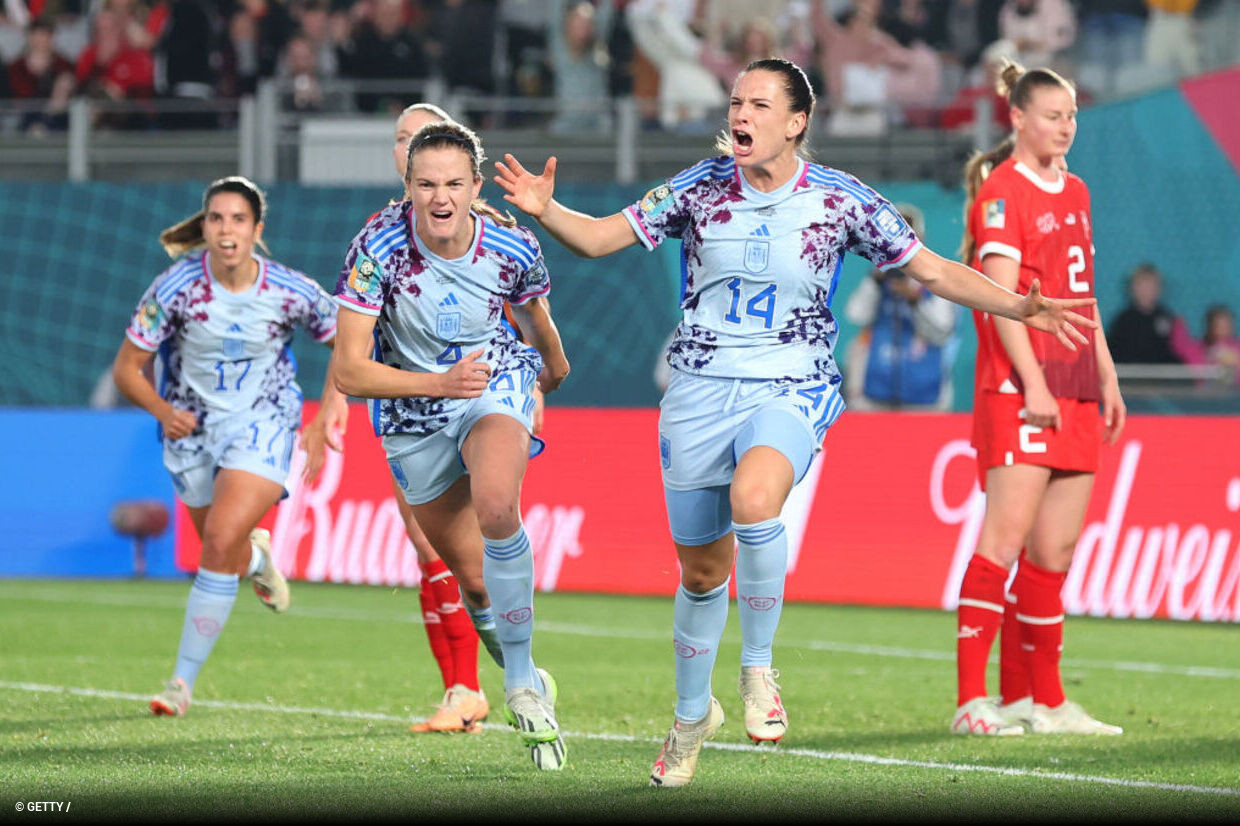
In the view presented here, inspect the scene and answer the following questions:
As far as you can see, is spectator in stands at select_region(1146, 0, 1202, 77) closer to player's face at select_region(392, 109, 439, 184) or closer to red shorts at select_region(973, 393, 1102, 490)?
red shorts at select_region(973, 393, 1102, 490)

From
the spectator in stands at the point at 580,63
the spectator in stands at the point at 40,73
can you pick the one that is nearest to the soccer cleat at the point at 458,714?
the spectator in stands at the point at 580,63

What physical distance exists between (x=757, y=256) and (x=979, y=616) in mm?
2339

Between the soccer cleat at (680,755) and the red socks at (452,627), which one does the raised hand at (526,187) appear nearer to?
the soccer cleat at (680,755)

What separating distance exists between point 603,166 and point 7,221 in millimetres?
6073

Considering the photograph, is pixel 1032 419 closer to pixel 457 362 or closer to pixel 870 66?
pixel 457 362

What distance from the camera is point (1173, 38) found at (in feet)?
56.5

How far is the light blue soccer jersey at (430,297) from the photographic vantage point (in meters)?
6.92

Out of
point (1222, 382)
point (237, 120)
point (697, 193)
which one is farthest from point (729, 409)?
point (237, 120)

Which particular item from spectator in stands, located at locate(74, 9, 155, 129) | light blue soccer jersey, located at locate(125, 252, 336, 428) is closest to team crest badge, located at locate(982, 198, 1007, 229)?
light blue soccer jersey, located at locate(125, 252, 336, 428)

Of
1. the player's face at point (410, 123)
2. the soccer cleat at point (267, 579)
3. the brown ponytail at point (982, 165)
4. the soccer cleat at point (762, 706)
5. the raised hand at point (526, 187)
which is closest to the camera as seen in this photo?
the soccer cleat at point (762, 706)

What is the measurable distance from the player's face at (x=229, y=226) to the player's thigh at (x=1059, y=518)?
3.48 meters

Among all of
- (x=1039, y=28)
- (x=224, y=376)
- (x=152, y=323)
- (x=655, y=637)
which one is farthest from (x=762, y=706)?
(x=1039, y=28)

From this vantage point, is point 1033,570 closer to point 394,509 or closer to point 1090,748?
point 1090,748

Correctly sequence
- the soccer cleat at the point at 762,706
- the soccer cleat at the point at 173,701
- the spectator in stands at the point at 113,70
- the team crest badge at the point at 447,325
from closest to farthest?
1. the soccer cleat at the point at 762,706
2. the team crest badge at the point at 447,325
3. the soccer cleat at the point at 173,701
4. the spectator in stands at the point at 113,70
